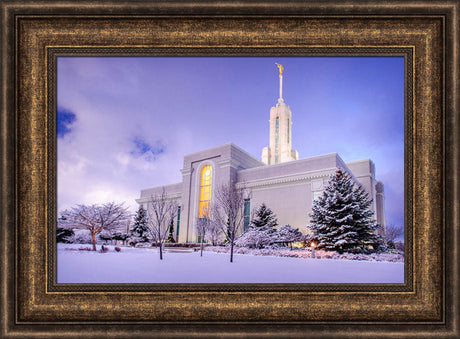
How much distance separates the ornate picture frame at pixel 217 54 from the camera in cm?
237

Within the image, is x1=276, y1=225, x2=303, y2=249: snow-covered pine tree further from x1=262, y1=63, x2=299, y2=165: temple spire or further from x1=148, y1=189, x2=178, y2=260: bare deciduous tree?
x1=262, y1=63, x2=299, y2=165: temple spire

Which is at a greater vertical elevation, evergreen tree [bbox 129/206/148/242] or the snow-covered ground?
the snow-covered ground

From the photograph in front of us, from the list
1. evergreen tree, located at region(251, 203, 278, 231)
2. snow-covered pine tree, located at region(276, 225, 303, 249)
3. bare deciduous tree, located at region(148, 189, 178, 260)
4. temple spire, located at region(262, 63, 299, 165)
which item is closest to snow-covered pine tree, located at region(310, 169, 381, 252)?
snow-covered pine tree, located at region(276, 225, 303, 249)

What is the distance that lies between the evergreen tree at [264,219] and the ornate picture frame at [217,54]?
9.22 meters

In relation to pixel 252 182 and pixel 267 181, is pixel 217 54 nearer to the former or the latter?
pixel 267 181

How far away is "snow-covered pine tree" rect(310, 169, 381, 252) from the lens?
8430mm

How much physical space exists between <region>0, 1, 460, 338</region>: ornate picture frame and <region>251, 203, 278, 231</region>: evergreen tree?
9.22 meters

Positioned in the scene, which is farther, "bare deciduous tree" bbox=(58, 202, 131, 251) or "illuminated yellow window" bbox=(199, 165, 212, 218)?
"illuminated yellow window" bbox=(199, 165, 212, 218)

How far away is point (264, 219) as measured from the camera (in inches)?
483

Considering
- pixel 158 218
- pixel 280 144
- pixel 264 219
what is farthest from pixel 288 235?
pixel 280 144

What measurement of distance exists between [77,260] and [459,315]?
3.71m

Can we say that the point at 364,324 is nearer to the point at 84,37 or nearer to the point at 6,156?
the point at 6,156

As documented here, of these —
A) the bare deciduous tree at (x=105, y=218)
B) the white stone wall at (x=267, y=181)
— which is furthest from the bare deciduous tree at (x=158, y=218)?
the white stone wall at (x=267, y=181)

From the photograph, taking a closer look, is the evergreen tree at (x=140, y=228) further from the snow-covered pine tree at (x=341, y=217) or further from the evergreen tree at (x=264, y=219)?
the snow-covered pine tree at (x=341, y=217)
